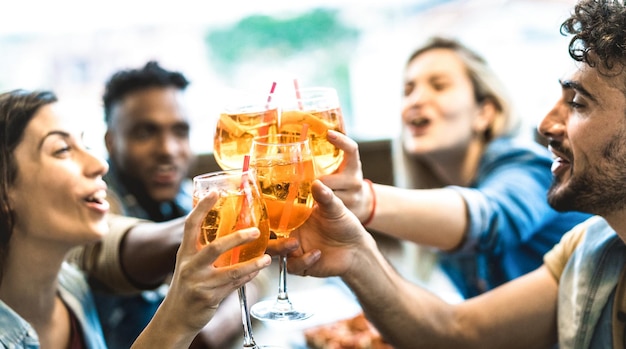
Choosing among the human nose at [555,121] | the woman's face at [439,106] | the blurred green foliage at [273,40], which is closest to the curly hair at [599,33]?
the human nose at [555,121]

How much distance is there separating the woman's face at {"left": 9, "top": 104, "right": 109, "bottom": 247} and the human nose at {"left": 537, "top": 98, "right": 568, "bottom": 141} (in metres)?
1.07

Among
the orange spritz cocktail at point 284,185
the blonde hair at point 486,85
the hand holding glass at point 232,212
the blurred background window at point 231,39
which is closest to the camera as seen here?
the hand holding glass at point 232,212

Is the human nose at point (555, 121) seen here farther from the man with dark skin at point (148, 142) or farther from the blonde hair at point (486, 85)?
the man with dark skin at point (148, 142)

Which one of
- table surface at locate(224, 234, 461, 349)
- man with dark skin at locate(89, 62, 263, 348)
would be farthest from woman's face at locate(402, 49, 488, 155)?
man with dark skin at locate(89, 62, 263, 348)

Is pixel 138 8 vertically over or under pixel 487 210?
over

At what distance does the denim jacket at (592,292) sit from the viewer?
1643 mm

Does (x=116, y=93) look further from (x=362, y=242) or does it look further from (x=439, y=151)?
(x=362, y=242)

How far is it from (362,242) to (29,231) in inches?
29.4

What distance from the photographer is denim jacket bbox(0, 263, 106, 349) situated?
1.48 metres

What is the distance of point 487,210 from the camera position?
211 cm

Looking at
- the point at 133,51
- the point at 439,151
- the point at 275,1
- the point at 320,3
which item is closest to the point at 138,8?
the point at 133,51

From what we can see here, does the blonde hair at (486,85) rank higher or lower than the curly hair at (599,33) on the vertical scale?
lower

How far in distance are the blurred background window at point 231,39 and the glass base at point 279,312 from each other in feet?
9.38

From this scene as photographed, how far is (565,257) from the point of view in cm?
181
